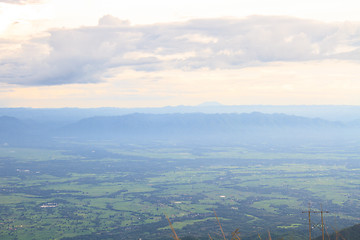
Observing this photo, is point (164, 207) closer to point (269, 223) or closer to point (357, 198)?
point (269, 223)

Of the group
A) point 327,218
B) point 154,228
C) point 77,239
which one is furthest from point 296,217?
point 77,239

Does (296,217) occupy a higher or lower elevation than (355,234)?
lower

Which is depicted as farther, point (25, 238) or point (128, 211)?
point (128, 211)

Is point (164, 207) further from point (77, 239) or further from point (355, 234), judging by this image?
point (355, 234)

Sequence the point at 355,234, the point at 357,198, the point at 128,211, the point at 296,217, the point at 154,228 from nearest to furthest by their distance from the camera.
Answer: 1. the point at 355,234
2. the point at 154,228
3. the point at 296,217
4. the point at 128,211
5. the point at 357,198

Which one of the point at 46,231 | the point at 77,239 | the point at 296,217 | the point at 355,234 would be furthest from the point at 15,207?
the point at 355,234

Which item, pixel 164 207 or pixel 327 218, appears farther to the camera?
pixel 164 207

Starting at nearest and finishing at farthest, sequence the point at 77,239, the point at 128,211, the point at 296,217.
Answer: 1. the point at 77,239
2. the point at 296,217
3. the point at 128,211

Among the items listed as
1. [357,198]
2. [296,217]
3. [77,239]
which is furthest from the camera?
[357,198]

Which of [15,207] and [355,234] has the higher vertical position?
[355,234]
